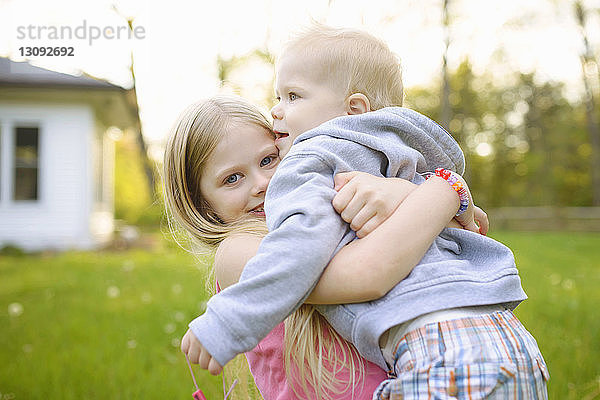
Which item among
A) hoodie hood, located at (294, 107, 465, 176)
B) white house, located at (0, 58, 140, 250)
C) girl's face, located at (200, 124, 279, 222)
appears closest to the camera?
hoodie hood, located at (294, 107, 465, 176)

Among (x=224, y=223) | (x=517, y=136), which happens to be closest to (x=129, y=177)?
(x=517, y=136)

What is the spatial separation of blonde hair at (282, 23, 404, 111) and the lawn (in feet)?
3.14

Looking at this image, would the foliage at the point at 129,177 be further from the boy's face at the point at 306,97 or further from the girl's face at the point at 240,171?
the boy's face at the point at 306,97

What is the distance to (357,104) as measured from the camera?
66.2 inches

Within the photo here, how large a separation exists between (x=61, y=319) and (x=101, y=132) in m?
10.6

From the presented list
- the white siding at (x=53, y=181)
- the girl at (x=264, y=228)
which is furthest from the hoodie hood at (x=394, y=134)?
the white siding at (x=53, y=181)

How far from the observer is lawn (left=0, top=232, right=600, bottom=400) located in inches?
136

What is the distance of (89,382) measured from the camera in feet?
11.6

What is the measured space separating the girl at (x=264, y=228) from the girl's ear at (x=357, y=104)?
11.1 inches

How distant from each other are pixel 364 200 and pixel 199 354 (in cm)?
51

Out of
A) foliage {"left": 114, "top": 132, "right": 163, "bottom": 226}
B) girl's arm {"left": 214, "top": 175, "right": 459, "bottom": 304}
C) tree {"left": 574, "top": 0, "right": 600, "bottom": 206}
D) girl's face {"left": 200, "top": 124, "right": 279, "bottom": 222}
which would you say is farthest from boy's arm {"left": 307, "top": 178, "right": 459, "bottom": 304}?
foliage {"left": 114, "top": 132, "right": 163, "bottom": 226}

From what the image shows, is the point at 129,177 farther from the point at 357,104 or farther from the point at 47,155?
the point at 357,104

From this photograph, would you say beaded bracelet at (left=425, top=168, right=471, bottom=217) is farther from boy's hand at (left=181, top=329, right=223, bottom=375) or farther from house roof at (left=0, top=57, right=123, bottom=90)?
house roof at (left=0, top=57, right=123, bottom=90)

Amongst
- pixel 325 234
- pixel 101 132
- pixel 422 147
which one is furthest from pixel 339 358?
pixel 101 132
